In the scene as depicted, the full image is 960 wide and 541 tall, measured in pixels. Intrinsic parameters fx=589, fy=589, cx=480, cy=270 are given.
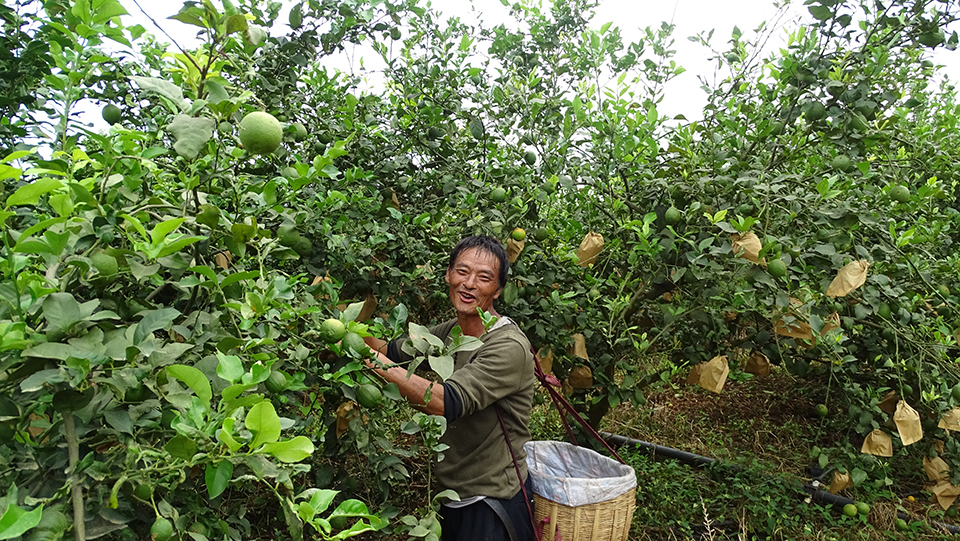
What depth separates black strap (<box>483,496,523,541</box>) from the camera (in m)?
1.90

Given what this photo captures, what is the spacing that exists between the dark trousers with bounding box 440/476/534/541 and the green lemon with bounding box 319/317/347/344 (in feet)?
3.14

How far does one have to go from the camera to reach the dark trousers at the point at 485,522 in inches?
74.8

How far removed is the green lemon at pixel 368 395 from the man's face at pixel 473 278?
80cm

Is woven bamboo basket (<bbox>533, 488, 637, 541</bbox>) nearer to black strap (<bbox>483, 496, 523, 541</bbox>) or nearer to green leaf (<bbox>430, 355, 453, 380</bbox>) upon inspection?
black strap (<bbox>483, 496, 523, 541</bbox>)

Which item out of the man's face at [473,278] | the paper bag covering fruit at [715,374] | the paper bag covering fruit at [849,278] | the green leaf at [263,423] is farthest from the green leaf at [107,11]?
the paper bag covering fruit at [715,374]

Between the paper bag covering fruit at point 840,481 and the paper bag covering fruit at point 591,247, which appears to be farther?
the paper bag covering fruit at point 840,481

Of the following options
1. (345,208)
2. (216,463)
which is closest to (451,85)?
(345,208)

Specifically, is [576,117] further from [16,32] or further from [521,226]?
[16,32]

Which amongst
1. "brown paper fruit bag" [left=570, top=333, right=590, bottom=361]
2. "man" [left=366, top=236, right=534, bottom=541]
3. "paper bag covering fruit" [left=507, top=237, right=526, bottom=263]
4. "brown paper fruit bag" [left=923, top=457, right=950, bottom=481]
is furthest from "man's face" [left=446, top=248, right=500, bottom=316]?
"brown paper fruit bag" [left=923, top=457, right=950, bottom=481]

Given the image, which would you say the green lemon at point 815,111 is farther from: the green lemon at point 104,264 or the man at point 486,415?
the green lemon at point 104,264

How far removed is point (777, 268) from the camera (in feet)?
6.18

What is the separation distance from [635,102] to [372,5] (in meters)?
1.15

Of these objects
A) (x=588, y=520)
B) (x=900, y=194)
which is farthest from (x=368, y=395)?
(x=900, y=194)

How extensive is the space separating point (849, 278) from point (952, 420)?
0.80 meters
